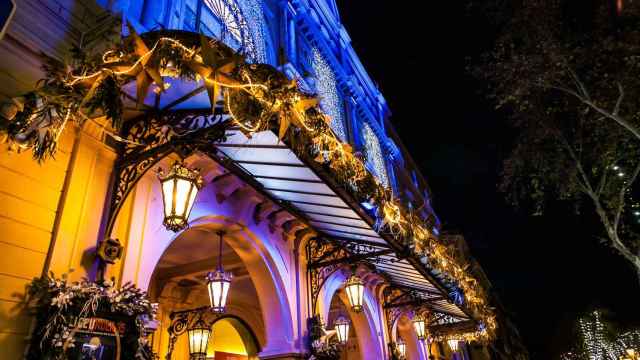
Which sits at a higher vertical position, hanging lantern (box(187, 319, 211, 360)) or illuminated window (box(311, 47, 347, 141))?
illuminated window (box(311, 47, 347, 141))

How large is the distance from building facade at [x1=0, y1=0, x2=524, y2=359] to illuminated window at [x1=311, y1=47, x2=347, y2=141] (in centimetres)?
8

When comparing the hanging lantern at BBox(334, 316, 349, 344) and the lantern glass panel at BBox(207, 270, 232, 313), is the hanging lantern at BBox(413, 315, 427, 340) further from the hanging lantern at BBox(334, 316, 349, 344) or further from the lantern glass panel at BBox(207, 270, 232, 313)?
the lantern glass panel at BBox(207, 270, 232, 313)

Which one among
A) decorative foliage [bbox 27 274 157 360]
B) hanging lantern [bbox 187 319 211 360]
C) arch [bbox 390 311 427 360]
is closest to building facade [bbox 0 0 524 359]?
decorative foliage [bbox 27 274 157 360]

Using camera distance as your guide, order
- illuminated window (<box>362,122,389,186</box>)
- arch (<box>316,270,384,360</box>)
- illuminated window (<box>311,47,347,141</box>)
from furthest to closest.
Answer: illuminated window (<box>362,122,389,186</box>), illuminated window (<box>311,47,347,141</box>), arch (<box>316,270,384,360</box>)

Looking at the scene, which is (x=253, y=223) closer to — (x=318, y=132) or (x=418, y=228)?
(x=318, y=132)

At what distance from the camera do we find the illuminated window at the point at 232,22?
21.1ft

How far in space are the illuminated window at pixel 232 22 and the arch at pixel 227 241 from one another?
7.27 feet

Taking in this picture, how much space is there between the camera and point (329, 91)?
12492mm

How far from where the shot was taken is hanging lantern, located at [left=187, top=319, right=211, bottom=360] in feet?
25.3

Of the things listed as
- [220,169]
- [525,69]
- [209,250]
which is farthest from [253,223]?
[525,69]

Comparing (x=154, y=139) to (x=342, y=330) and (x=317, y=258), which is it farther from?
(x=342, y=330)

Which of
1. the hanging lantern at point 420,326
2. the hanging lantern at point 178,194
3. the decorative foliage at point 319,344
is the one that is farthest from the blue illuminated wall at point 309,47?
the decorative foliage at point 319,344

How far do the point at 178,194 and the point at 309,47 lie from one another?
9.26 metres

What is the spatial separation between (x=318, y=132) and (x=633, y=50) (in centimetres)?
904
